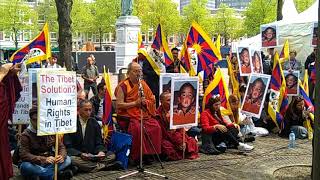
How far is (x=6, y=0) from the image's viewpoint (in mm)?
54156

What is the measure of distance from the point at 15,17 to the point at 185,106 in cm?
4902

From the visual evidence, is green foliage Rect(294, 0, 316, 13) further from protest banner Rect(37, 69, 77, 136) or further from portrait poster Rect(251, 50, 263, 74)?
protest banner Rect(37, 69, 77, 136)

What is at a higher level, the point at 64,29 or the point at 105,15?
the point at 105,15

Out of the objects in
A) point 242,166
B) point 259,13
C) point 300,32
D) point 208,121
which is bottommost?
point 242,166

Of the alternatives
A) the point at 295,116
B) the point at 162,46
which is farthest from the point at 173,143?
the point at 295,116

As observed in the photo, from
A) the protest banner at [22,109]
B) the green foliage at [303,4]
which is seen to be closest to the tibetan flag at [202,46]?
the protest banner at [22,109]

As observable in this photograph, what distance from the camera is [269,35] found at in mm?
12195

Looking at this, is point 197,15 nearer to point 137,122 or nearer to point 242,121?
point 242,121

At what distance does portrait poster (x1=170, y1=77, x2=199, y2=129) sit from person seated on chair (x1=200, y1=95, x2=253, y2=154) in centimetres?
84

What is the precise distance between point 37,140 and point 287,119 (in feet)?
19.1

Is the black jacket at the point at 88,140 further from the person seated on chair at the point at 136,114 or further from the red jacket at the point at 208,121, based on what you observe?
the red jacket at the point at 208,121

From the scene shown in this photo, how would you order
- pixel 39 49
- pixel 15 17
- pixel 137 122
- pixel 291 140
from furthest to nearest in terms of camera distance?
1. pixel 15 17
2. pixel 291 140
3. pixel 39 49
4. pixel 137 122

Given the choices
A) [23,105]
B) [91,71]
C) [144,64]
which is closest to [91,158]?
[23,105]

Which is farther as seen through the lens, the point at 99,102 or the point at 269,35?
the point at 269,35
